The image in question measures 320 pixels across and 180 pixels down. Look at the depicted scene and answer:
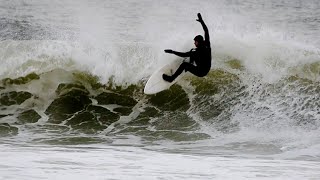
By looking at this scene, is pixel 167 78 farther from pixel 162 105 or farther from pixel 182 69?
pixel 162 105

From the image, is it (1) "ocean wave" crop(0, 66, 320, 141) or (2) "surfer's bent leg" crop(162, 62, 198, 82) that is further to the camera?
(1) "ocean wave" crop(0, 66, 320, 141)

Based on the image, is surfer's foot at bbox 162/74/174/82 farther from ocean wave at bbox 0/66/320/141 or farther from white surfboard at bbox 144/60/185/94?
ocean wave at bbox 0/66/320/141

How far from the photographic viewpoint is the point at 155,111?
12484mm

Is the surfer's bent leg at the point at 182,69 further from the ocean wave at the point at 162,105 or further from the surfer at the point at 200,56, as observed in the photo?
the ocean wave at the point at 162,105

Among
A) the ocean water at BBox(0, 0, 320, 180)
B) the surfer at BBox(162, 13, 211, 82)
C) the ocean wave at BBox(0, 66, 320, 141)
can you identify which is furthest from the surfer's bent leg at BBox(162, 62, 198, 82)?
the ocean wave at BBox(0, 66, 320, 141)

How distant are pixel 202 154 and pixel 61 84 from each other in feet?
16.9

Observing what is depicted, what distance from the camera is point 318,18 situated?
75.9ft

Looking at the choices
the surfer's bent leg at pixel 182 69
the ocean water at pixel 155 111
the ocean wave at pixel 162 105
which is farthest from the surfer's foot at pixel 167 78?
the ocean wave at pixel 162 105

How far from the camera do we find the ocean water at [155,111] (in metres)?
7.87

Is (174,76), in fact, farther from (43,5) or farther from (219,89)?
(43,5)

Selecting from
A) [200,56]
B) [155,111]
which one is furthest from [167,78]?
[200,56]

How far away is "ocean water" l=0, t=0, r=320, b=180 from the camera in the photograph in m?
7.87

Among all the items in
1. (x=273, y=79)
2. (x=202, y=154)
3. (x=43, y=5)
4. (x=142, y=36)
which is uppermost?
(x=43, y=5)

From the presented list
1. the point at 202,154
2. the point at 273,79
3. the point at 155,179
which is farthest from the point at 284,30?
the point at 155,179
